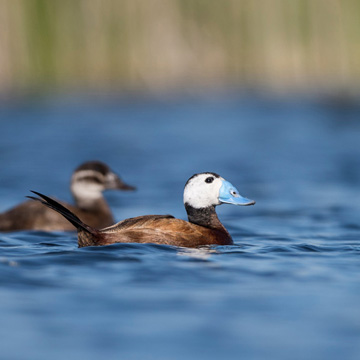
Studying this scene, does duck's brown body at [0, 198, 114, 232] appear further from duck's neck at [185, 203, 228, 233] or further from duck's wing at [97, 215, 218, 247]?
duck's wing at [97, 215, 218, 247]

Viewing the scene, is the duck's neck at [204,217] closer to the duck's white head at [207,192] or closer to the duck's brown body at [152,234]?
the duck's white head at [207,192]

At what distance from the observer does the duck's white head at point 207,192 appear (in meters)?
7.60

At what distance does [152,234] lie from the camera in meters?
6.84

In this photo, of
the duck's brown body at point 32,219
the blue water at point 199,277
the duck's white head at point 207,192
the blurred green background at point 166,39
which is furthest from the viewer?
the blurred green background at point 166,39

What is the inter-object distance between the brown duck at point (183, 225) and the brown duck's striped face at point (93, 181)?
313 centimetres

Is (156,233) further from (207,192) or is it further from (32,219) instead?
(32,219)

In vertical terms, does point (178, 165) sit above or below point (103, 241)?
above

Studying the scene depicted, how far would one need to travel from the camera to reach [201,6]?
88.7 feet

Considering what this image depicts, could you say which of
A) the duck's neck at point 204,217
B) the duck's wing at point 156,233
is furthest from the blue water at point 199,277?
the duck's neck at point 204,217

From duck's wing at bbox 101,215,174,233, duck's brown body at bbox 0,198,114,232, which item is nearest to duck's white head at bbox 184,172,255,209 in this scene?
duck's wing at bbox 101,215,174,233

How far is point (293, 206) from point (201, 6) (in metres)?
16.3

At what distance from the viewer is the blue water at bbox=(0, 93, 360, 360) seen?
4398 millimetres

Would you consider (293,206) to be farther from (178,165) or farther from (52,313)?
(52,313)

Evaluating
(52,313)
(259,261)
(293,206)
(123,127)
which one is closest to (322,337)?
(52,313)
